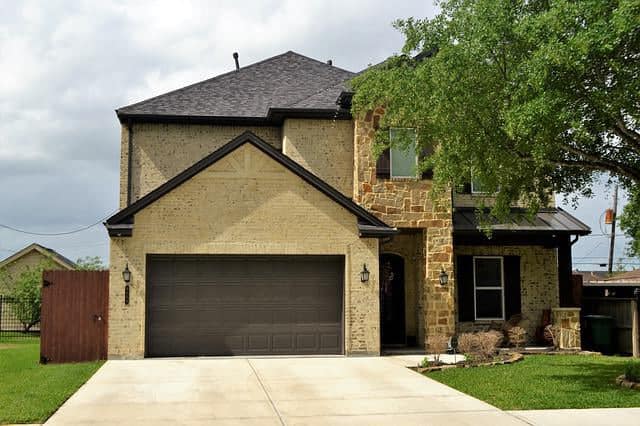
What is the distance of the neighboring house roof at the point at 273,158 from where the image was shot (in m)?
18.4

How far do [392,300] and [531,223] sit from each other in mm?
4784

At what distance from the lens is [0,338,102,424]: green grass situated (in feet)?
35.9

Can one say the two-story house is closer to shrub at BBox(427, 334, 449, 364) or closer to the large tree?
shrub at BBox(427, 334, 449, 364)

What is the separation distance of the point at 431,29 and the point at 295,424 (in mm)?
9203

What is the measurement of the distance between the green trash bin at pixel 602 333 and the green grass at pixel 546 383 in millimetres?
2699

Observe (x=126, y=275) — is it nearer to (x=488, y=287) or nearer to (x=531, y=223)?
(x=488, y=287)

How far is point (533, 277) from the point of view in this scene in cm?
2277

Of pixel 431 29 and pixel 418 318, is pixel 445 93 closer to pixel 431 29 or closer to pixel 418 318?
pixel 431 29

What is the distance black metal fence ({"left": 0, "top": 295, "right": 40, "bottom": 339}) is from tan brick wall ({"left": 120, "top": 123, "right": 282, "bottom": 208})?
10803 millimetres

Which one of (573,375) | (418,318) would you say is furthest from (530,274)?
(573,375)

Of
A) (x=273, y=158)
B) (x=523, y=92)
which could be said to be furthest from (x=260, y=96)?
(x=523, y=92)

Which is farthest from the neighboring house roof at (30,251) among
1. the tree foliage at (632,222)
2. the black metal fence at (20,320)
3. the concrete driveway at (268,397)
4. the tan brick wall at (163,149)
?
the tree foliage at (632,222)

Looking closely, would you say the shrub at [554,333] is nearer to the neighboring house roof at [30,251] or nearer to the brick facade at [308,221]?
the brick facade at [308,221]

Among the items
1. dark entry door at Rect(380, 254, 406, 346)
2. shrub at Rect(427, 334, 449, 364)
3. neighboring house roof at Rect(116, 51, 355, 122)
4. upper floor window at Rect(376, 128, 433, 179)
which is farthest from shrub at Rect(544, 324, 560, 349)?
neighboring house roof at Rect(116, 51, 355, 122)
